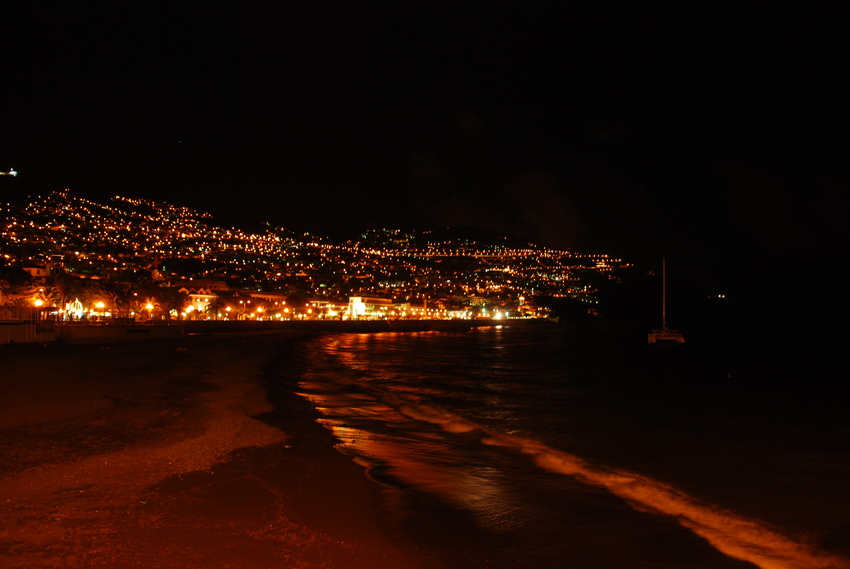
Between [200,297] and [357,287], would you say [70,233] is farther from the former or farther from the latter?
[357,287]

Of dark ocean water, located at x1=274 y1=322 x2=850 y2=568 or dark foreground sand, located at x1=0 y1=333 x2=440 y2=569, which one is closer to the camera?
dark foreground sand, located at x1=0 y1=333 x2=440 y2=569

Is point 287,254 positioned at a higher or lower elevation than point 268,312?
higher

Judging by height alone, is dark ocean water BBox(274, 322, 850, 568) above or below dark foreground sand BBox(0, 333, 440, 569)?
below

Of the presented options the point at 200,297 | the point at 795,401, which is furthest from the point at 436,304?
the point at 795,401

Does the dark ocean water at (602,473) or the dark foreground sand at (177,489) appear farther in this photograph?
the dark ocean water at (602,473)

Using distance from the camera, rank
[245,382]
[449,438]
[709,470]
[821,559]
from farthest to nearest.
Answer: [245,382], [449,438], [709,470], [821,559]
